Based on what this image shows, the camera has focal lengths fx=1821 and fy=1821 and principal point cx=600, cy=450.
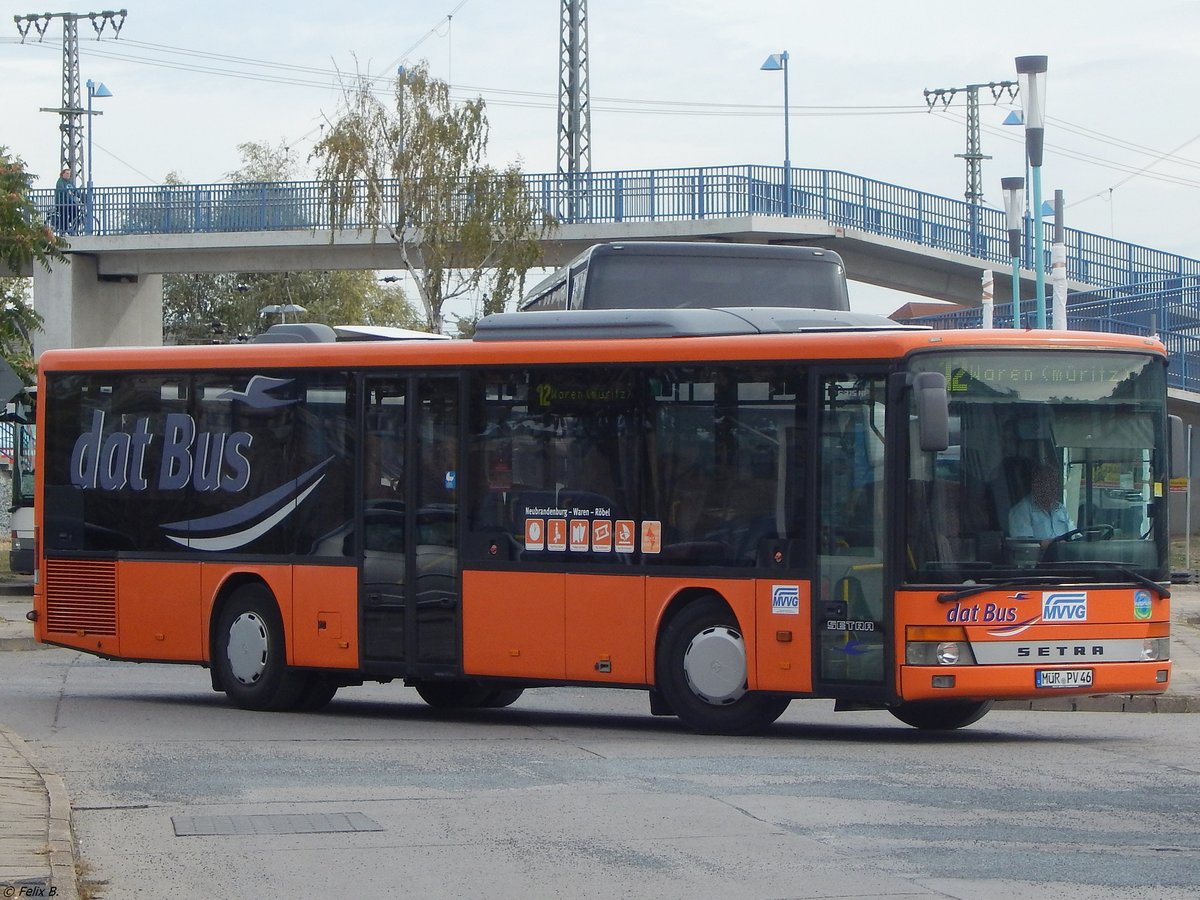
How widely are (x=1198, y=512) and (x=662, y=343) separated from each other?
24840 millimetres

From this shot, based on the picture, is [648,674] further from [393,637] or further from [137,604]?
[137,604]

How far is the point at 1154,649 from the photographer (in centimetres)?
1229

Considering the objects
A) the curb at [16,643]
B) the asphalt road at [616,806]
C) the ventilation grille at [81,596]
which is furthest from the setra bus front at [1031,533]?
the curb at [16,643]

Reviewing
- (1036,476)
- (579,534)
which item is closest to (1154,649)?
(1036,476)

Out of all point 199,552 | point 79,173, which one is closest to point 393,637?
point 199,552

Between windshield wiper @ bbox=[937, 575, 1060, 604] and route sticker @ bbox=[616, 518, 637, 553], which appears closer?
windshield wiper @ bbox=[937, 575, 1060, 604]

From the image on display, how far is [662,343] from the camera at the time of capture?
13133 mm

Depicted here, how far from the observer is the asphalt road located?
25.2ft

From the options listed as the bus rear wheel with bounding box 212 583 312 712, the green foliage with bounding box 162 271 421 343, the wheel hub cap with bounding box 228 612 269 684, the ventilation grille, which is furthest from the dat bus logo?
the green foliage with bounding box 162 271 421 343

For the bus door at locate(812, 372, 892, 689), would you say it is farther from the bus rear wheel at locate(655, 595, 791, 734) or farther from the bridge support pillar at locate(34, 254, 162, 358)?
the bridge support pillar at locate(34, 254, 162, 358)

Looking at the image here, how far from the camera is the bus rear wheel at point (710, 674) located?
12.7 meters

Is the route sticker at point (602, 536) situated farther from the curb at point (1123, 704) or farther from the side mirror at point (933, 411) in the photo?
the curb at point (1123, 704)

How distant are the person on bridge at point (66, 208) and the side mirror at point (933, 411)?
33.1m

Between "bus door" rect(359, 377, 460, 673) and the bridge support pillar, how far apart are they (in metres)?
28.1
